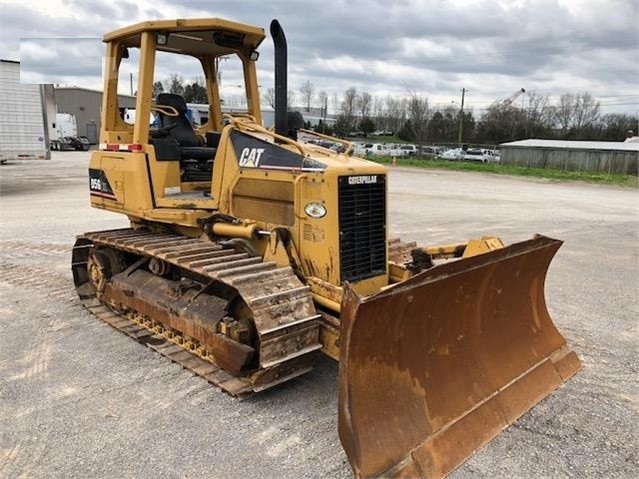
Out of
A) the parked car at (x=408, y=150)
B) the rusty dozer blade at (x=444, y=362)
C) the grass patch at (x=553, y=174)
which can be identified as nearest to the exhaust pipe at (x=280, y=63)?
the rusty dozer blade at (x=444, y=362)

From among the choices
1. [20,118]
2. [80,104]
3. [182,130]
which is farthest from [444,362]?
[80,104]

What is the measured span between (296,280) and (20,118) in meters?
17.3

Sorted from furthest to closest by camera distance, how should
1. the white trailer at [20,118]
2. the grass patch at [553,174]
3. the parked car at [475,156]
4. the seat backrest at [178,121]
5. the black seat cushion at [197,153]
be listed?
the parked car at [475,156], the grass patch at [553,174], the white trailer at [20,118], the seat backrest at [178,121], the black seat cushion at [197,153]

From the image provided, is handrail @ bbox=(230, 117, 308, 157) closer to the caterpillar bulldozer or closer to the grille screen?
the caterpillar bulldozer

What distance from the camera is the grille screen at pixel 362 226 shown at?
445 cm

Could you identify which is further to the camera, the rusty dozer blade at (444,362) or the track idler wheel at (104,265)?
the track idler wheel at (104,265)

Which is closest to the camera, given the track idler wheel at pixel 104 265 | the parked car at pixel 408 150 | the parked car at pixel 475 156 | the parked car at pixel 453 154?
the track idler wheel at pixel 104 265

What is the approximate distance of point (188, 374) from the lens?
15.1 feet

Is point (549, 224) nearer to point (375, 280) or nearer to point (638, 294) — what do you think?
point (638, 294)

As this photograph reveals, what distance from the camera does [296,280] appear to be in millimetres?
4301

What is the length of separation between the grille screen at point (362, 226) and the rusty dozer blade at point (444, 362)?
3.14ft

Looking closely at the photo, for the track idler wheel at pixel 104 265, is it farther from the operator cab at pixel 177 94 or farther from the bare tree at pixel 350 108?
the bare tree at pixel 350 108

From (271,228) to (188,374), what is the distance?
1394 millimetres

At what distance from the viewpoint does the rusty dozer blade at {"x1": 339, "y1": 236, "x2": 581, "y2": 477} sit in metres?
3.28
